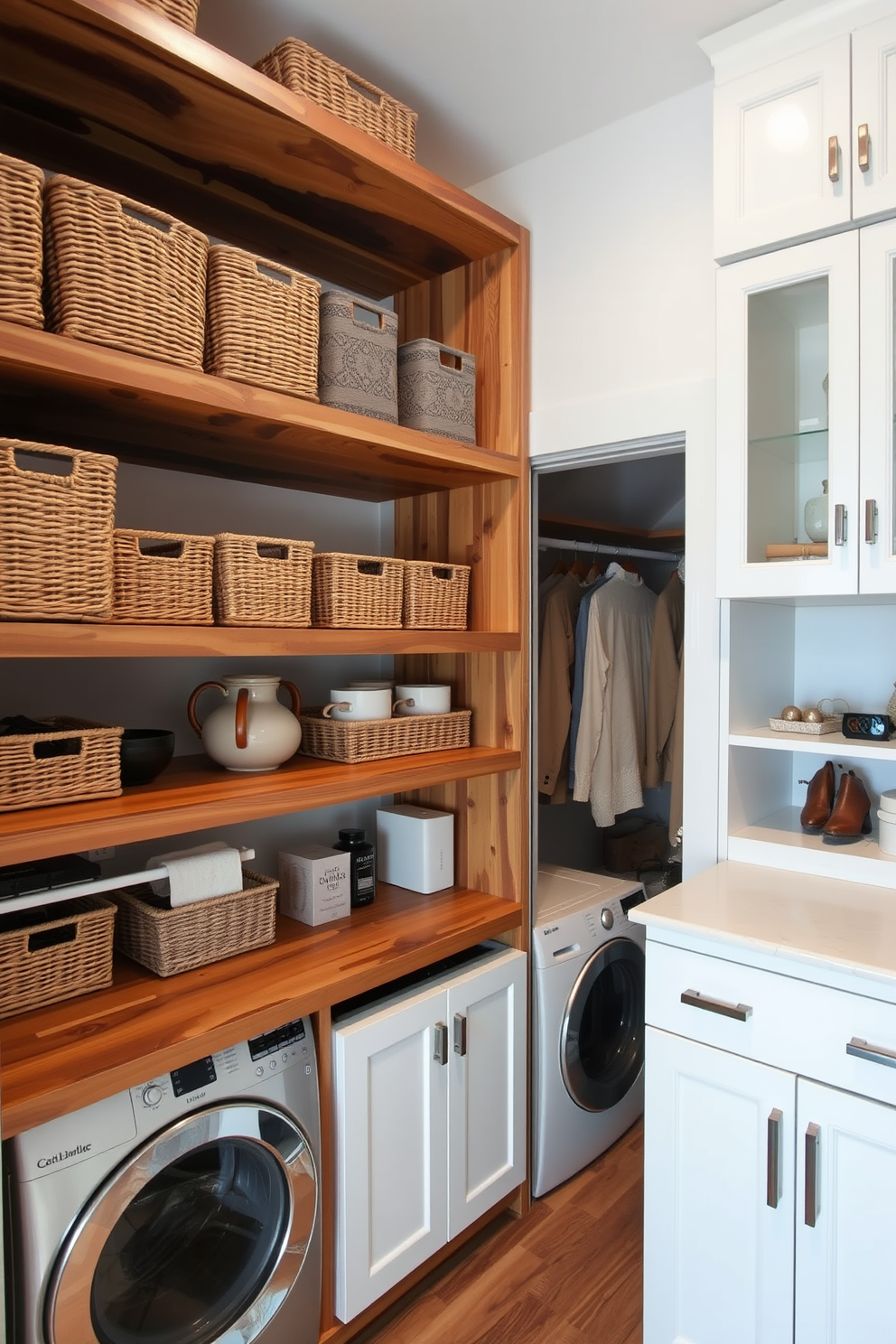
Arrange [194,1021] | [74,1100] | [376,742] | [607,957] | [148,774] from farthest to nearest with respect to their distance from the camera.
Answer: [607,957] → [376,742] → [148,774] → [194,1021] → [74,1100]

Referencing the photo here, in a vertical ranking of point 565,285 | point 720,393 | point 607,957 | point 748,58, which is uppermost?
point 748,58

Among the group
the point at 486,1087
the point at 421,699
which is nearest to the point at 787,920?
the point at 486,1087

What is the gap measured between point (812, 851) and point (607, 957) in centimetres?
81

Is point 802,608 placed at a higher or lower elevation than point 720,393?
lower

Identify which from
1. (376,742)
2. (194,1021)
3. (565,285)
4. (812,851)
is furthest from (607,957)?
(565,285)

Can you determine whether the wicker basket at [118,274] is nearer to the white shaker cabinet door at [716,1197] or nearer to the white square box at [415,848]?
the white square box at [415,848]

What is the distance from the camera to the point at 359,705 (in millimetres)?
1959

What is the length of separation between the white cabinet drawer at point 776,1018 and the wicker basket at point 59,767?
1083 mm

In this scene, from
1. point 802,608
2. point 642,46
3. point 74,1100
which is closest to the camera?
point 74,1100

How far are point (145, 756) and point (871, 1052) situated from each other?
1.39 meters

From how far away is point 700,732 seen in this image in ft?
6.36

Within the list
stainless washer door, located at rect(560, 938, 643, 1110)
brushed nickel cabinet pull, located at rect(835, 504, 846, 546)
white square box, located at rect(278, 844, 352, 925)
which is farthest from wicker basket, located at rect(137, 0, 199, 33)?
stainless washer door, located at rect(560, 938, 643, 1110)

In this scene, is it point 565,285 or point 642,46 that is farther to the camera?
point 565,285

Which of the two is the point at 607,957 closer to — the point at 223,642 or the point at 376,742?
the point at 376,742
